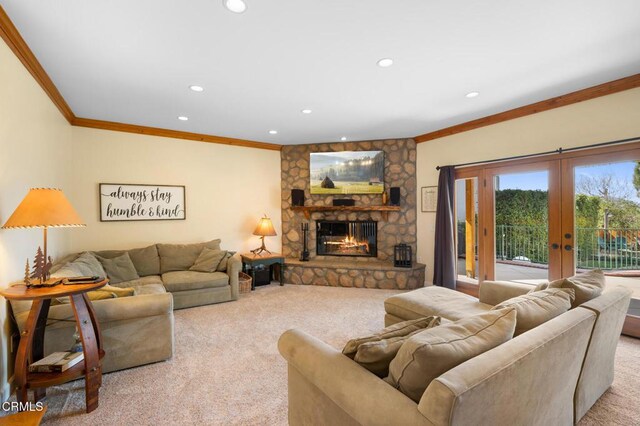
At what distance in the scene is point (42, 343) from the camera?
2.20 m

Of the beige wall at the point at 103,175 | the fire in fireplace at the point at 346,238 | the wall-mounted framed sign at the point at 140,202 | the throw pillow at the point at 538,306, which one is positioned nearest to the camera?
the throw pillow at the point at 538,306

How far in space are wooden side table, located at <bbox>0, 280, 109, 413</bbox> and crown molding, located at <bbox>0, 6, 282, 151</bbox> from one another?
1841 millimetres

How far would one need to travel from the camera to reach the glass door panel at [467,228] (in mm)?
4574

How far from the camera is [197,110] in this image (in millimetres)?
3863

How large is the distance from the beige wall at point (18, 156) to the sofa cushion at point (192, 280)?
133cm

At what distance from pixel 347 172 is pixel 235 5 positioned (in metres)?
3.87

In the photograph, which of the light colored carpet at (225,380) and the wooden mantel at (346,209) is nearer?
the light colored carpet at (225,380)

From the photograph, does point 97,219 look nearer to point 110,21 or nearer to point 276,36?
point 110,21

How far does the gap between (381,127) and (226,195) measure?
9.92ft

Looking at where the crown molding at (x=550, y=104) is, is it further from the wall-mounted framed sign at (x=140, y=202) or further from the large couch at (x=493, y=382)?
the wall-mounted framed sign at (x=140, y=202)

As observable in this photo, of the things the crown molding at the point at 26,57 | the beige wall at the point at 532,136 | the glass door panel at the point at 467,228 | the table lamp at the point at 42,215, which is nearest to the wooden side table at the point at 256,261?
the beige wall at the point at 532,136

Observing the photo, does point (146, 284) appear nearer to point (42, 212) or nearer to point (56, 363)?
point (56, 363)

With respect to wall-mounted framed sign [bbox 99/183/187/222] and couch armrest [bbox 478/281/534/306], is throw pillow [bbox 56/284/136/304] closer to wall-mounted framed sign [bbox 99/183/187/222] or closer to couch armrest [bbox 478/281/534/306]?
wall-mounted framed sign [bbox 99/183/187/222]

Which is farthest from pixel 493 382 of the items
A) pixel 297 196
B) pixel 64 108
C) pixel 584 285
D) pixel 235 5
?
pixel 64 108
